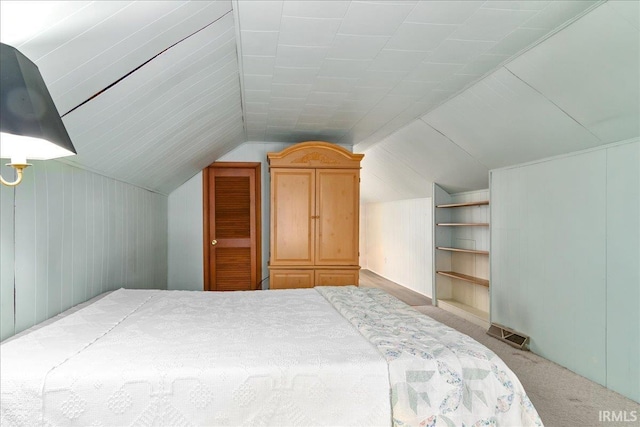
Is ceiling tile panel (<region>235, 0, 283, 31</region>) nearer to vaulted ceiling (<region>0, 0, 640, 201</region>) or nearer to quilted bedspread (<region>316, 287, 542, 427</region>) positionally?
vaulted ceiling (<region>0, 0, 640, 201</region>)

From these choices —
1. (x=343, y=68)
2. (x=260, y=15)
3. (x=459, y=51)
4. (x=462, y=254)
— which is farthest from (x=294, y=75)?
(x=462, y=254)

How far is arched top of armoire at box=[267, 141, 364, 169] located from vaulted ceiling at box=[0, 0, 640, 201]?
0.51 meters

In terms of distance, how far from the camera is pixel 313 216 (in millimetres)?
4613

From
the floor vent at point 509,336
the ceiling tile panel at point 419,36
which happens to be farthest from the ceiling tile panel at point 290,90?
the floor vent at point 509,336

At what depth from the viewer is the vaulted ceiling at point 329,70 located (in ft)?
5.76

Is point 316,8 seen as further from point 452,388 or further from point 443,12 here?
point 452,388

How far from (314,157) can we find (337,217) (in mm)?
717

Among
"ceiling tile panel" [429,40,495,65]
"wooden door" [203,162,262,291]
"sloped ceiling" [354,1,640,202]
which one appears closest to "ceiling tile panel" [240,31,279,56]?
"ceiling tile panel" [429,40,495,65]

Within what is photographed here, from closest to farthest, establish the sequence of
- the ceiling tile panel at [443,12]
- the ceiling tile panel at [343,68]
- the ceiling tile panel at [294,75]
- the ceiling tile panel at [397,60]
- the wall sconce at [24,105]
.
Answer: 1. the wall sconce at [24,105]
2. the ceiling tile panel at [443,12]
3. the ceiling tile panel at [397,60]
4. the ceiling tile panel at [343,68]
5. the ceiling tile panel at [294,75]

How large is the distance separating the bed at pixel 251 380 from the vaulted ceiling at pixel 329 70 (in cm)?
109

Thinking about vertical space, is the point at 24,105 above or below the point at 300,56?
below

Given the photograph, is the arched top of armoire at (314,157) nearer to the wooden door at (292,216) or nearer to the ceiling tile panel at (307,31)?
the wooden door at (292,216)

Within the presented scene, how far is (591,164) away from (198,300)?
2970 mm

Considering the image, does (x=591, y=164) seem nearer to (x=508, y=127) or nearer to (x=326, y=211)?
(x=508, y=127)
